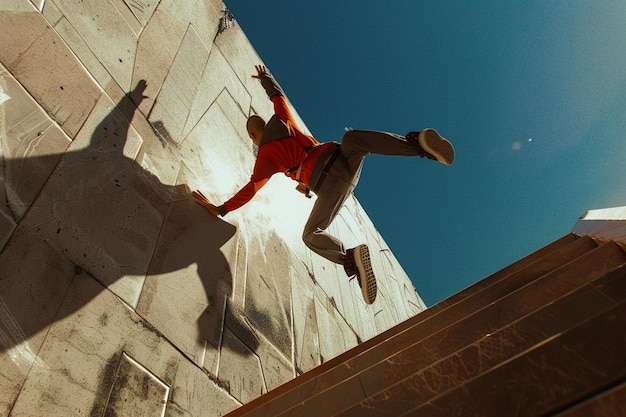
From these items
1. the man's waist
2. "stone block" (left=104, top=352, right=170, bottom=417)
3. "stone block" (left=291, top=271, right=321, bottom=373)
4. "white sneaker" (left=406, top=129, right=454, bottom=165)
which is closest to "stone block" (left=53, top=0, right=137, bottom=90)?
the man's waist

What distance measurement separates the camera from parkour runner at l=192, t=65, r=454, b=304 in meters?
2.28

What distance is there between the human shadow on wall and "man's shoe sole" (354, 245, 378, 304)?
0.75 metres

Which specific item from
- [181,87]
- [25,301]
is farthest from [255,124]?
[25,301]

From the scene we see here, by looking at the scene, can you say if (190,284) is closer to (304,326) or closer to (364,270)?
(364,270)

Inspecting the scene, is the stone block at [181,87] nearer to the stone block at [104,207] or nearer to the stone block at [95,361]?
the stone block at [104,207]

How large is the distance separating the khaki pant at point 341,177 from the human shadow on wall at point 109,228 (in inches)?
23.0

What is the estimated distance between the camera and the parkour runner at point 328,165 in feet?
7.47

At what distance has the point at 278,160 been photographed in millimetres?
2604

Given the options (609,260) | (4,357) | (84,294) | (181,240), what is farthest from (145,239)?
(609,260)

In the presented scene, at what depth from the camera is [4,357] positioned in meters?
1.18

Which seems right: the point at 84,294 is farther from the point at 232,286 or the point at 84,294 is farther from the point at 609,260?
the point at 609,260

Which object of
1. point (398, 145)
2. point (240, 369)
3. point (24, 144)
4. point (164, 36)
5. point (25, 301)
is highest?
point (164, 36)

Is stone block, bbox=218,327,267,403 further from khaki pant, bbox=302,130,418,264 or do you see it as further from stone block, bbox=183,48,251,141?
stone block, bbox=183,48,251,141

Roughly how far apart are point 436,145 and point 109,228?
1665mm
